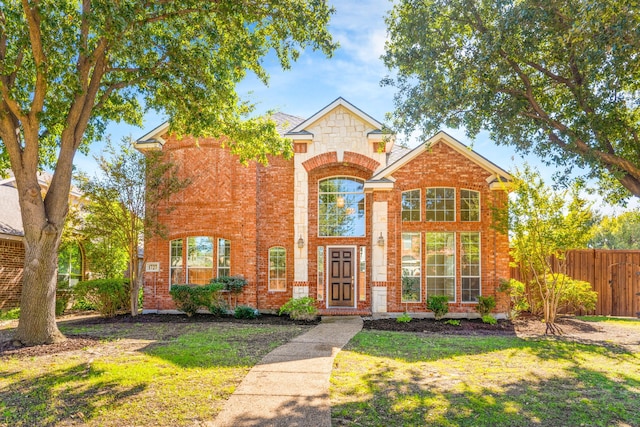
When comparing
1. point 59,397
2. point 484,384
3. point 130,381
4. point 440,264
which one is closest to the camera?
point 59,397

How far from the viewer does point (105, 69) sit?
9.54m

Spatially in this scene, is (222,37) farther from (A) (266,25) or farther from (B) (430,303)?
(B) (430,303)

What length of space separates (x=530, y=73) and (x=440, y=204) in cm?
549

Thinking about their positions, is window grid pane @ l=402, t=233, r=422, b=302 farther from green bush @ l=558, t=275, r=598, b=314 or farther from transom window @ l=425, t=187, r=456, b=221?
green bush @ l=558, t=275, r=598, b=314

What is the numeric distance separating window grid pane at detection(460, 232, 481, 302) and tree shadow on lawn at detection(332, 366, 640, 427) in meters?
7.07

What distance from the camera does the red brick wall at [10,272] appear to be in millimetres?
15125

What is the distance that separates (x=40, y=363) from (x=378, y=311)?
30.5 feet

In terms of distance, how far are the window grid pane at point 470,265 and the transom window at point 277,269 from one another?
6.05 metres

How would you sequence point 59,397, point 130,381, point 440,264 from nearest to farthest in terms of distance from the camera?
point 59,397 → point 130,381 → point 440,264

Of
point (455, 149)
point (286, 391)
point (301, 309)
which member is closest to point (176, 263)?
point (301, 309)

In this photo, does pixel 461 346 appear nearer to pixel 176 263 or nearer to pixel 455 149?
pixel 455 149

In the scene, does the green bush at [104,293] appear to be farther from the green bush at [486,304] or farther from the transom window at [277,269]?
the green bush at [486,304]

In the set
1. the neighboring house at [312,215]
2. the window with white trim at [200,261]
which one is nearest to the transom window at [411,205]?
the neighboring house at [312,215]

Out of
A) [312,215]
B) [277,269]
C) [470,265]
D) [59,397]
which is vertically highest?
[312,215]
